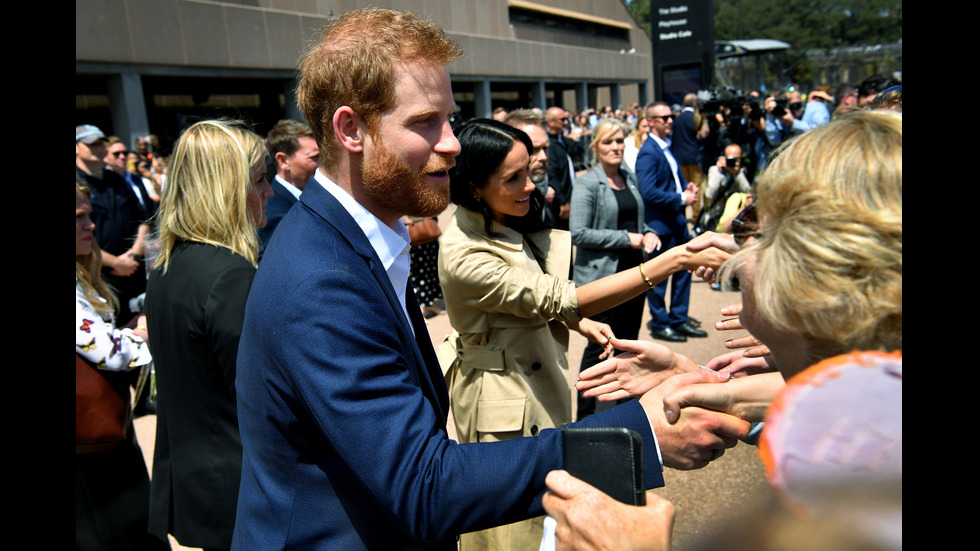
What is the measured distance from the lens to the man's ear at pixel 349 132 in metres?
1.46

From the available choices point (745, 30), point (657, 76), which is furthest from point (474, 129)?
point (745, 30)

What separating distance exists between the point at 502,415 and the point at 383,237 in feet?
3.65

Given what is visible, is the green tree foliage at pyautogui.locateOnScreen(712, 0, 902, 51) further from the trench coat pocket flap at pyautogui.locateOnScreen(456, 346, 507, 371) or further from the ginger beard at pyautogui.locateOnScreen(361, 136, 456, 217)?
the ginger beard at pyautogui.locateOnScreen(361, 136, 456, 217)

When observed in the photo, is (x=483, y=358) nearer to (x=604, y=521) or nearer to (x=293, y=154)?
(x=604, y=521)

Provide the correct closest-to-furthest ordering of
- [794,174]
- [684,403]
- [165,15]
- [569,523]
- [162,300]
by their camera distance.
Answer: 1. [794,174]
2. [569,523]
3. [684,403]
4. [162,300]
5. [165,15]

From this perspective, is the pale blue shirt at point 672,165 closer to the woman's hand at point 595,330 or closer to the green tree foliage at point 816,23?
the woman's hand at point 595,330

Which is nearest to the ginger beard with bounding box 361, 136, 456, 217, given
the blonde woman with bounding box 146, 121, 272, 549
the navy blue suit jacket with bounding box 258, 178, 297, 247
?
the blonde woman with bounding box 146, 121, 272, 549

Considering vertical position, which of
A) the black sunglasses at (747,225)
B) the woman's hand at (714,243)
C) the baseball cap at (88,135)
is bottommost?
the woman's hand at (714,243)

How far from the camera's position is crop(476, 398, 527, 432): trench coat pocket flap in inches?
95.2

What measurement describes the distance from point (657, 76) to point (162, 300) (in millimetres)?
25110

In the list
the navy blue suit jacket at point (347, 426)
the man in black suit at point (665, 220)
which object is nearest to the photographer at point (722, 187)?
the man in black suit at point (665, 220)

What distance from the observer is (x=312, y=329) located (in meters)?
1.24
